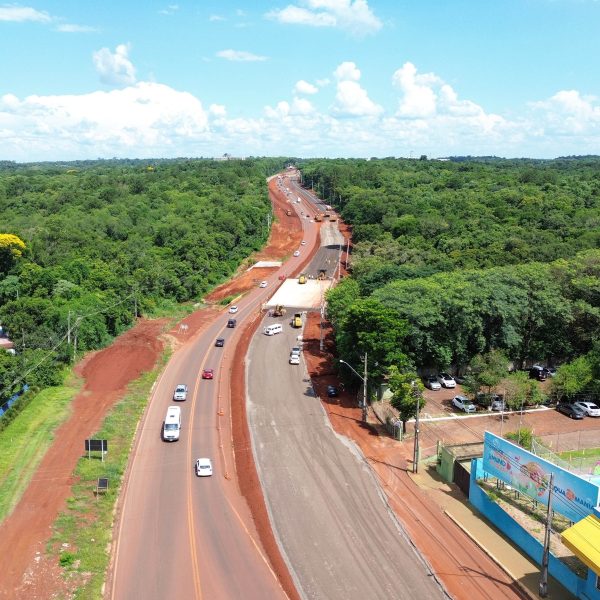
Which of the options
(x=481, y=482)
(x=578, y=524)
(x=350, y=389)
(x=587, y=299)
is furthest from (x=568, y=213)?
(x=578, y=524)

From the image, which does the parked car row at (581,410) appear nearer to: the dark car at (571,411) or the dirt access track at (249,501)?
the dark car at (571,411)

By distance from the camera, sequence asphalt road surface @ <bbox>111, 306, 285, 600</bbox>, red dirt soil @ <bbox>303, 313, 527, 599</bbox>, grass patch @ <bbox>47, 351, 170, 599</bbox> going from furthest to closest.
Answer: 1. grass patch @ <bbox>47, 351, 170, 599</bbox>
2. red dirt soil @ <bbox>303, 313, 527, 599</bbox>
3. asphalt road surface @ <bbox>111, 306, 285, 600</bbox>

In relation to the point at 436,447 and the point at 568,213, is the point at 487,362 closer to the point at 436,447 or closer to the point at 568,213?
the point at 436,447

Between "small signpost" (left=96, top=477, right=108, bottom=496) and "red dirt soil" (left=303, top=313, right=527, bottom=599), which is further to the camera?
"small signpost" (left=96, top=477, right=108, bottom=496)

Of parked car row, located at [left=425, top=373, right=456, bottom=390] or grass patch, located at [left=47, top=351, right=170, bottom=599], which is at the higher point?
parked car row, located at [left=425, top=373, right=456, bottom=390]

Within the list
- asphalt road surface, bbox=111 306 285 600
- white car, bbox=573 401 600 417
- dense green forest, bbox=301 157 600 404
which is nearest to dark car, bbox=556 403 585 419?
white car, bbox=573 401 600 417

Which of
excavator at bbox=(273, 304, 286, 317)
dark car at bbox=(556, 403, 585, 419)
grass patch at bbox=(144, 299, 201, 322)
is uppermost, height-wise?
excavator at bbox=(273, 304, 286, 317)

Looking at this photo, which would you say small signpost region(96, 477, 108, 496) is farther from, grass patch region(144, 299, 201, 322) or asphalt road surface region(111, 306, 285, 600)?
grass patch region(144, 299, 201, 322)
